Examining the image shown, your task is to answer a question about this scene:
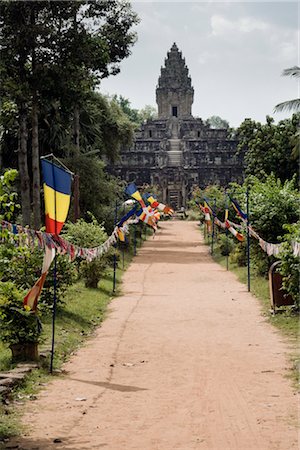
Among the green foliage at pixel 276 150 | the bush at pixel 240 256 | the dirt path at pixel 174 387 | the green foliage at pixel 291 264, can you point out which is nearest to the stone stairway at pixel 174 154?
the green foliage at pixel 276 150

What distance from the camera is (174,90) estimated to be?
6931 cm

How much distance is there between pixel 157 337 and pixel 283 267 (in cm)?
274

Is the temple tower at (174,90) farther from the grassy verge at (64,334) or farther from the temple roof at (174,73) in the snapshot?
the grassy verge at (64,334)

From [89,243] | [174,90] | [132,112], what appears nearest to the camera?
[89,243]

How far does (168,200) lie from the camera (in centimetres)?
6481

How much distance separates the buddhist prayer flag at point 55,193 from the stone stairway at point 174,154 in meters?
55.4

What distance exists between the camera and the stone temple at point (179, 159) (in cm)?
6341

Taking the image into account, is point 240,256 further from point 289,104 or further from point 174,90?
point 174,90

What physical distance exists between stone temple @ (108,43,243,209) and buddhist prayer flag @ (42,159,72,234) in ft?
175

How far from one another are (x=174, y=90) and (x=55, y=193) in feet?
203

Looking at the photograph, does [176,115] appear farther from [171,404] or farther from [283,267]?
[171,404]

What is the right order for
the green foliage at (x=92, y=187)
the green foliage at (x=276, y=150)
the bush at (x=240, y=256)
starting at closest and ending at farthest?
1. the bush at (x=240, y=256)
2. the green foliage at (x=92, y=187)
3. the green foliage at (x=276, y=150)

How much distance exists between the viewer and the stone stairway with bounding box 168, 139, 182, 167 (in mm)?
64875

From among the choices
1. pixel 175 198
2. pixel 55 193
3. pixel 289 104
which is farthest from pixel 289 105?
pixel 175 198
